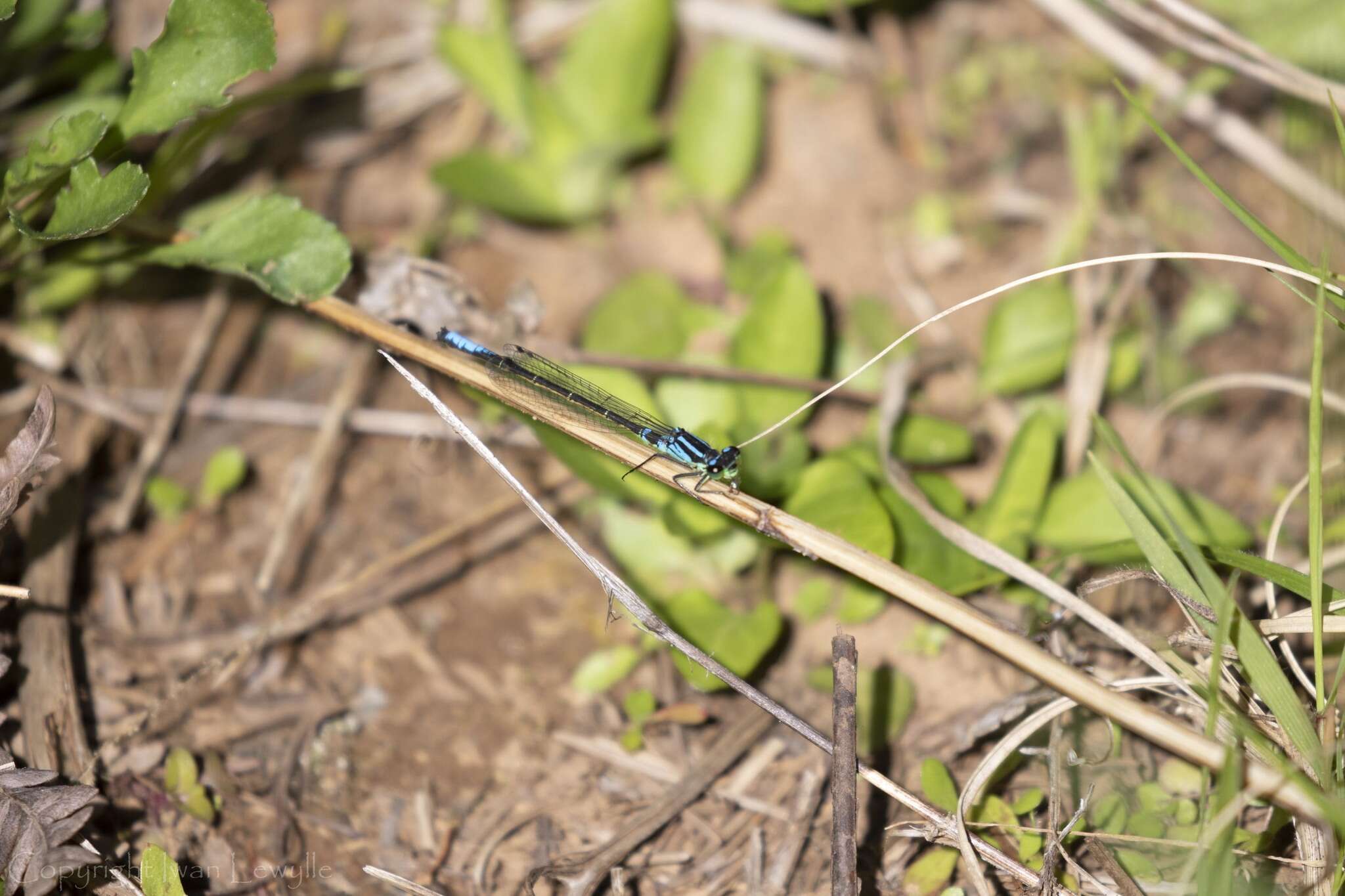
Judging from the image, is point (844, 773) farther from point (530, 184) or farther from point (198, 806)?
point (530, 184)

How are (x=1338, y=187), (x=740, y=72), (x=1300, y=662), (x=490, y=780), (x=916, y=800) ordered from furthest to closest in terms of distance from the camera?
1. (x=740, y=72)
2. (x=1338, y=187)
3. (x=490, y=780)
4. (x=1300, y=662)
5. (x=916, y=800)

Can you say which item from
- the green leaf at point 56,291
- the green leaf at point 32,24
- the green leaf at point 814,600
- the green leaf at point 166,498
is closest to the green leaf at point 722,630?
the green leaf at point 814,600

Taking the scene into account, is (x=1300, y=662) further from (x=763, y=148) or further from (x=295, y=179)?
(x=295, y=179)

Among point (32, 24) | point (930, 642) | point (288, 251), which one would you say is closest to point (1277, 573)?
point (930, 642)

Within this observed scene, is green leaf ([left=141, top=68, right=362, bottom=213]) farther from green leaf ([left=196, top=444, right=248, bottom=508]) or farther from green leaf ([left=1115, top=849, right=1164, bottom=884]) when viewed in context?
green leaf ([left=1115, top=849, right=1164, bottom=884])

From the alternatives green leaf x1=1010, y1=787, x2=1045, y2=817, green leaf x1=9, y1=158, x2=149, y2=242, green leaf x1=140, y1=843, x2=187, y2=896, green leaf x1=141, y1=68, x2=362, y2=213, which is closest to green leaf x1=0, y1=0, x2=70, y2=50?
green leaf x1=141, y1=68, x2=362, y2=213

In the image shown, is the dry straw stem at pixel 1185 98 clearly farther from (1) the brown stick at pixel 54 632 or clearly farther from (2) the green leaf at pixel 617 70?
(1) the brown stick at pixel 54 632

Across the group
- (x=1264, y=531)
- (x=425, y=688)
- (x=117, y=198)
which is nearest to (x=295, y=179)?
(x=117, y=198)
